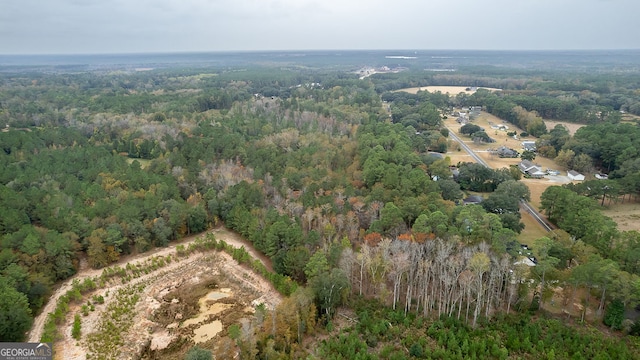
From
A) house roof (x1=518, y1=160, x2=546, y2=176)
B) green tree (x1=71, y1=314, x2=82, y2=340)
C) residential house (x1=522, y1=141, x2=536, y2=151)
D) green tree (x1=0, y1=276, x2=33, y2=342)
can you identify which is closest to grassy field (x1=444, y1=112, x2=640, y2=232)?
residential house (x1=522, y1=141, x2=536, y2=151)

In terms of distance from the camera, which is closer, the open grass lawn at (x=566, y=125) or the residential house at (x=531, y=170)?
the residential house at (x=531, y=170)

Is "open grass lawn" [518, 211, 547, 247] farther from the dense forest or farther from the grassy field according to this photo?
the dense forest

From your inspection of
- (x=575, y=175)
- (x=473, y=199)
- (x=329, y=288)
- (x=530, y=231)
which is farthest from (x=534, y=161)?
(x=329, y=288)

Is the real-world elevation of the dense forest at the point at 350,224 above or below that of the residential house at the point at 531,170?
above

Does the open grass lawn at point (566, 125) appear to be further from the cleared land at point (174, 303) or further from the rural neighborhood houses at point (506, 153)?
the cleared land at point (174, 303)

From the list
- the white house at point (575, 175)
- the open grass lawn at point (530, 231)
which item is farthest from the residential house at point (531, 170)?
the open grass lawn at point (530, 231)

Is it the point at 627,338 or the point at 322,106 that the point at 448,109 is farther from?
the point at 627,338

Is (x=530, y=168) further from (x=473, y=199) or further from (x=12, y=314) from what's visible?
(x=12, y=314)
